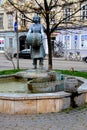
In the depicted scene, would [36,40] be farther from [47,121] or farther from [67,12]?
[67,12]

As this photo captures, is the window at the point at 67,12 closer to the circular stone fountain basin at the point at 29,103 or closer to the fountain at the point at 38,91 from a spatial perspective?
the fountain at the point at 38,91

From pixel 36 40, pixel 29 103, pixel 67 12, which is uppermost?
pixel 67 12

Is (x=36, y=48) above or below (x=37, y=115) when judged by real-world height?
above

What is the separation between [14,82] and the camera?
1296 cm

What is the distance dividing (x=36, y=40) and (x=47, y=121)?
400 centimetres

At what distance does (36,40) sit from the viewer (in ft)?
38.7

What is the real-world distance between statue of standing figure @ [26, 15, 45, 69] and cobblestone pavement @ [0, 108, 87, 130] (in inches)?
126

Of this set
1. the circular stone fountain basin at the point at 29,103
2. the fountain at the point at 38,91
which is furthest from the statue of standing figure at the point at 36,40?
the circular stone fountain basin at the point at 29,103

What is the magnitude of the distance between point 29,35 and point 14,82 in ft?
6.57

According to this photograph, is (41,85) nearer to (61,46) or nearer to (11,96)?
(11,96)

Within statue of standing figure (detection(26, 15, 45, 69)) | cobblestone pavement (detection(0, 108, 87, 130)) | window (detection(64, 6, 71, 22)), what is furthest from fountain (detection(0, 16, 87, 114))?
window (detection(64, 6, 71, 22))

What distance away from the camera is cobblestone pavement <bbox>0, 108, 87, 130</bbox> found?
309 inches

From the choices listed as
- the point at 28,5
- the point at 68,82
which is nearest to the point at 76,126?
the point at 68,82

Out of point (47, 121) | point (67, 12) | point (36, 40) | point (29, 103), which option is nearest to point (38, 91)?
point (29, 103)
